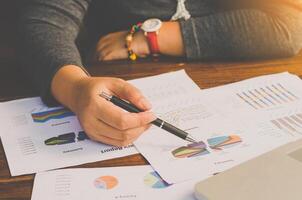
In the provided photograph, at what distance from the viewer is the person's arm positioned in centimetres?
77

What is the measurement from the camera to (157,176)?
698 mm

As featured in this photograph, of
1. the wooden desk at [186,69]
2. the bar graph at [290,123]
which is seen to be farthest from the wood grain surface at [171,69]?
the bar graph at [290,123]

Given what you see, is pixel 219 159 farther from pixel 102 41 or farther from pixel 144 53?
pixel 102 41

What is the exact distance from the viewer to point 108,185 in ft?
2.25

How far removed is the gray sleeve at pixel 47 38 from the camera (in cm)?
94

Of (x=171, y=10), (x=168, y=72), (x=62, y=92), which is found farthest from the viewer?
(x=171, y=10)

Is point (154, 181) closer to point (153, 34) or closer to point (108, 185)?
point (108, 185)

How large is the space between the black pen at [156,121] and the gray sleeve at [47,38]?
0.52 feet

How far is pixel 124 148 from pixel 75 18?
1.42ft

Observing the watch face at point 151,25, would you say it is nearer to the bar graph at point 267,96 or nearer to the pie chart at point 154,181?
the bar graph at point 267,96

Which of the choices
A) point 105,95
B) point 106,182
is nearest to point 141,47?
point 105,95

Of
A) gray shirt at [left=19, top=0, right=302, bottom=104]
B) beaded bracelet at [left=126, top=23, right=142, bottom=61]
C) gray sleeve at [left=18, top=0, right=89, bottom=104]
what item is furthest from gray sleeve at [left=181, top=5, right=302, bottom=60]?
gray sleeve at [left=18, top=0, right=89, bottom=104]

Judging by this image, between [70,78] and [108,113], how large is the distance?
0.49 ft

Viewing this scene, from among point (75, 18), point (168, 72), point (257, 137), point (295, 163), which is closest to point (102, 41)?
point (75, 18)
